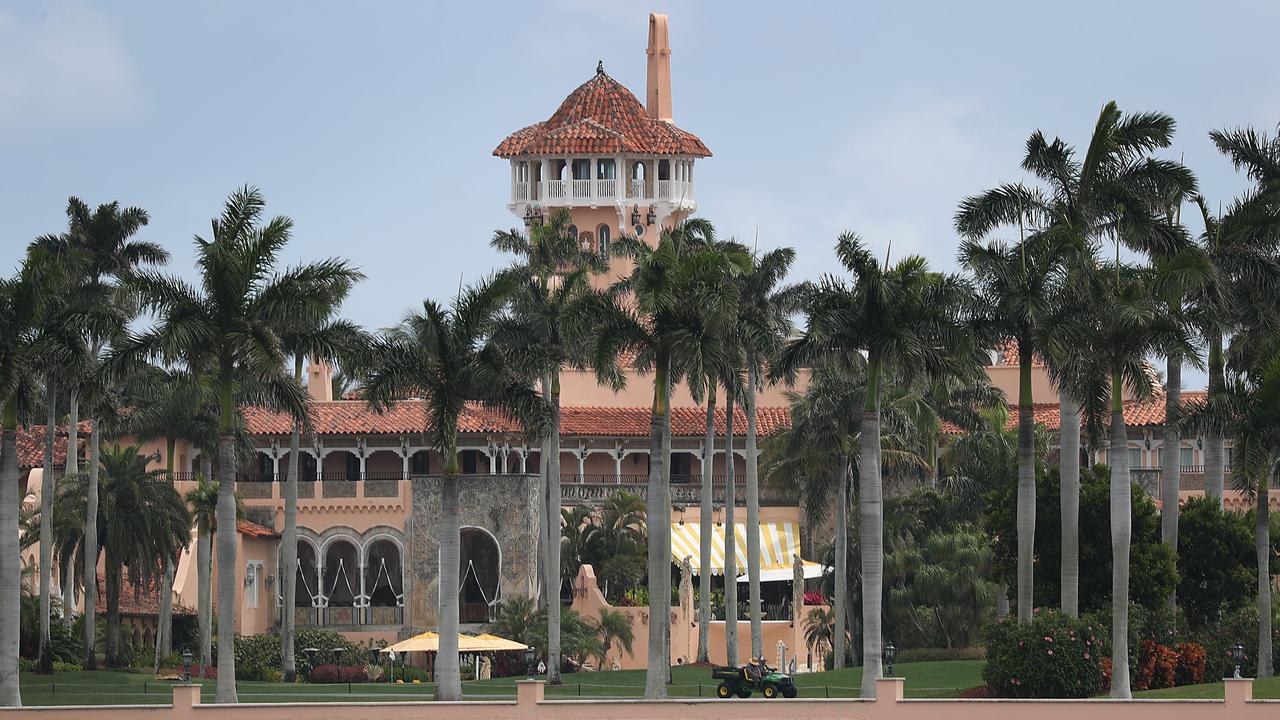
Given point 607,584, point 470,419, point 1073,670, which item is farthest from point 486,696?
point 470,419

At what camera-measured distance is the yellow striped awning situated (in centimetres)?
7831

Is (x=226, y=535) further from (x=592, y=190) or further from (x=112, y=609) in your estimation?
(x=592, y=190)

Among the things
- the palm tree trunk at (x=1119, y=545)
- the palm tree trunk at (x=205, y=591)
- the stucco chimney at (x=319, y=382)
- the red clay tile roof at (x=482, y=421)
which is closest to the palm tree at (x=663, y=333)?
the palm tree trunk at (x=1119, y=545)

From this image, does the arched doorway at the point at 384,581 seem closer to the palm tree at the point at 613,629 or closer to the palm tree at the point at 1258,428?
the palm tree at the point at 613,629

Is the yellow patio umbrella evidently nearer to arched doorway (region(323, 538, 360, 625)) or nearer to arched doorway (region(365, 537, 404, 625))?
arched doorway (region(365, 537, 404, 625))

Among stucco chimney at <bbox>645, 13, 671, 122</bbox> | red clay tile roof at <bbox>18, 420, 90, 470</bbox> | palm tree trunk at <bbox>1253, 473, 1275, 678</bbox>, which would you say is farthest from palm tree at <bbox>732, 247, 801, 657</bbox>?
stucco chimney at <bbox>645, 13, 671, 122</bbox>

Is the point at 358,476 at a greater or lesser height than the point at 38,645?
greater

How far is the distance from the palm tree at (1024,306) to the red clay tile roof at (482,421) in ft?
92.3

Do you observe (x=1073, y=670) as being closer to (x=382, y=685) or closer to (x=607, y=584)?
(x=382, y=685)

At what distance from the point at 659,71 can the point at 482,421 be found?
23823 mm

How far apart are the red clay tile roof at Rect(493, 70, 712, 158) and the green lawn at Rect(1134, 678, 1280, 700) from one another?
46053mm

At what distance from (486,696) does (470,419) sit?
29591 millimetres

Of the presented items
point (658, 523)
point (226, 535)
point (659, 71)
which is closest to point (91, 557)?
point (226, 535)

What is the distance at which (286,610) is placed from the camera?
66.4 meters
